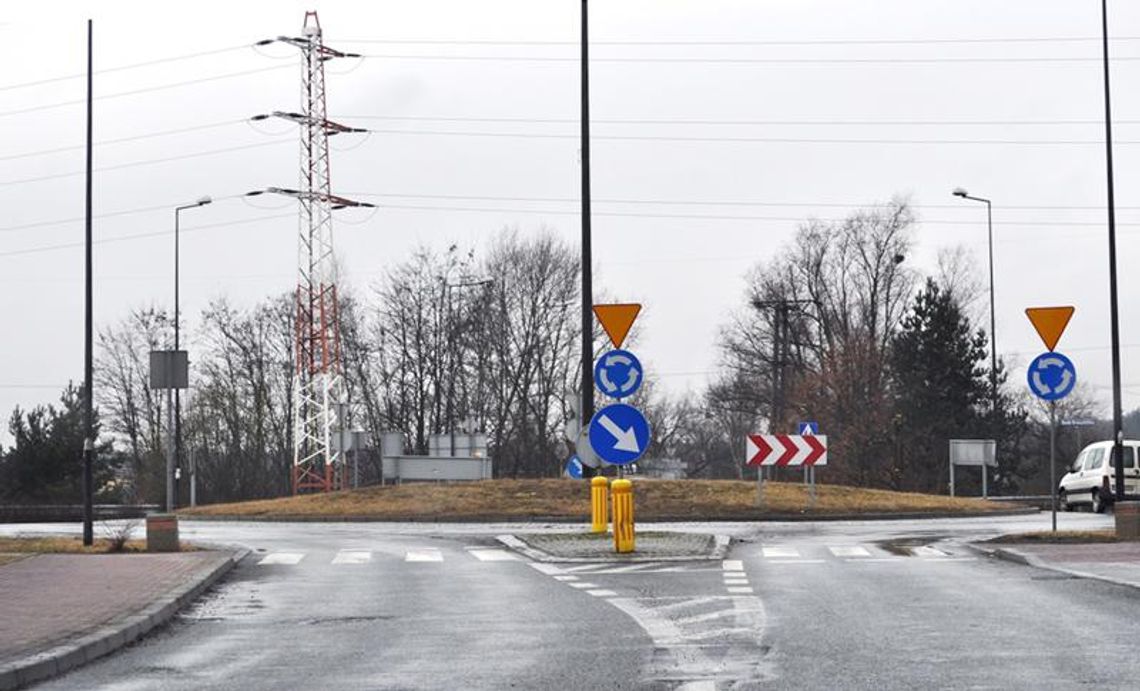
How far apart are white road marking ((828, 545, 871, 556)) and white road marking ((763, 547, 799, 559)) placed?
51cm

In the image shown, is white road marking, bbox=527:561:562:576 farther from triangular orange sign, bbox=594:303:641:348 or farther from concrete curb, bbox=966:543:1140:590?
concrete curb, bbox=966:543:1140:590

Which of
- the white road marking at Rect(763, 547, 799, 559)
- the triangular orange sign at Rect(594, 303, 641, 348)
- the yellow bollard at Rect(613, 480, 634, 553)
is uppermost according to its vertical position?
the triangular orange sign at Rect(594, 303, 641, 348)

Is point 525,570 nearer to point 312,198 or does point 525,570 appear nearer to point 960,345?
point 312,198

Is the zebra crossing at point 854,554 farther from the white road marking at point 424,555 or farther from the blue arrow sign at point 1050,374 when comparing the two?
the white road marking at point 424,555

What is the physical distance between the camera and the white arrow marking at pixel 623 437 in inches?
940

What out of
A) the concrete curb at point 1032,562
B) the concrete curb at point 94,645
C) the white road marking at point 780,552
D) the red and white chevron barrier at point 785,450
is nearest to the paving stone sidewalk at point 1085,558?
the concrete curb at point 1032,562

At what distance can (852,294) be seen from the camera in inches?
3558

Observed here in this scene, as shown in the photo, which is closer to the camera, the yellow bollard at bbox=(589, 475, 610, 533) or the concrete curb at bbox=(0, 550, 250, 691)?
the concrete curb at bbox=(0, 550, 250, 691)

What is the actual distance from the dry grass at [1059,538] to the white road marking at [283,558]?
30.5 feet

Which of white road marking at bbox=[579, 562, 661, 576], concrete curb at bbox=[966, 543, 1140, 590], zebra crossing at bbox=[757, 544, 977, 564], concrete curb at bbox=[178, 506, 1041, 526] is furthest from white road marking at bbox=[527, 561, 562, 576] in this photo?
concrete curb at bbox=[178, 506, 1041, 526]

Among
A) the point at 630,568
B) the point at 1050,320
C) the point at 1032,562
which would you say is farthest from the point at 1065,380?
the point at 630,568

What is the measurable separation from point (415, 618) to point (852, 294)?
75839mm

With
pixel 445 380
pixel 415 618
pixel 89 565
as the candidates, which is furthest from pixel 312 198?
pixel 415 618

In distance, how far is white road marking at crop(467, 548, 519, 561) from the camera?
2472cm
